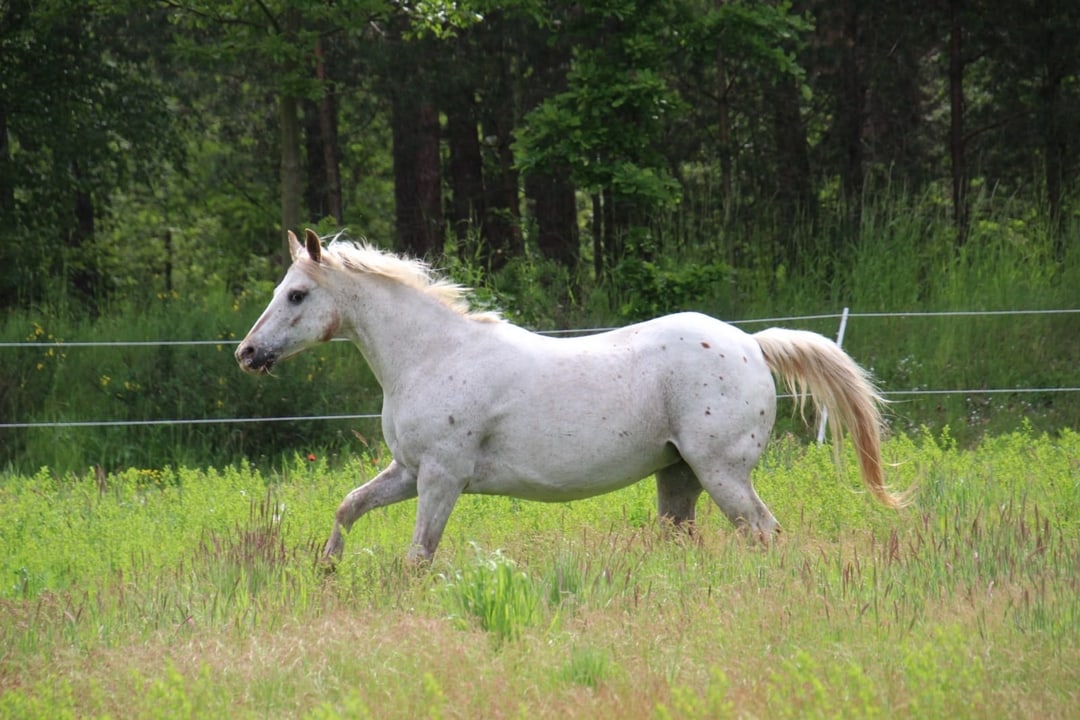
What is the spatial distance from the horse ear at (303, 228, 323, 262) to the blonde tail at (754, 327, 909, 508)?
2340 millimetres

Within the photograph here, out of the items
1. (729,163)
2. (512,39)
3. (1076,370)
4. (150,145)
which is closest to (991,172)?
(729,163)

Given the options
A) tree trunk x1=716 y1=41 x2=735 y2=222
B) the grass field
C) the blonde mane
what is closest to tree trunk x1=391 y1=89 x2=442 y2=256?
tree trunk x1=716 y1=41 x2=735 y2=222

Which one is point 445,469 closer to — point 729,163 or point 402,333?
point 402,333

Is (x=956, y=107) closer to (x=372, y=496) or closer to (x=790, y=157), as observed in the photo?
(x=790, y=157)

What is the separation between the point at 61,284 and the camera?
16125 mm

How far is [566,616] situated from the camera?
5.38m

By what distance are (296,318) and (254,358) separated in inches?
11.4

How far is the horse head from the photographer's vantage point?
21.5ft

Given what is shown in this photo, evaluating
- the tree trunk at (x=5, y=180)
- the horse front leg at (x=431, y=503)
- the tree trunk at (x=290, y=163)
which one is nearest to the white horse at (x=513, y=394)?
the horse front leg at (x=431, y=503)

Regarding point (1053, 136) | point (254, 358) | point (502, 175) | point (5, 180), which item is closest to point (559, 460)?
point (254, 358)

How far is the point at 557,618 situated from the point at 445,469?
139cm

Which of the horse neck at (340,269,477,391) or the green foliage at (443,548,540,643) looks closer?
the green foliage at (443,548,540,643)

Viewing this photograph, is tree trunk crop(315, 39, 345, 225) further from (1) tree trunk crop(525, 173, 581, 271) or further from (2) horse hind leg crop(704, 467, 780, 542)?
(2) horse hind leg crop(704, 467, 780, 542)

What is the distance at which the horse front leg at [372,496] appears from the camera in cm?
654
